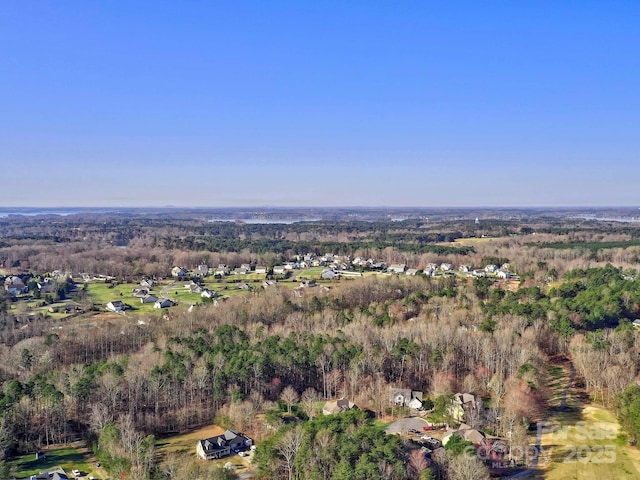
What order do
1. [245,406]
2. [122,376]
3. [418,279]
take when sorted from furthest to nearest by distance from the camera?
1. [418,279]
2. [122,376]
3. [245,406]

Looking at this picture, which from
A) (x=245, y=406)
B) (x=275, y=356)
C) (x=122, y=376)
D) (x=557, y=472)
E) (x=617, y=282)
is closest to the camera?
(x=557, y=472)

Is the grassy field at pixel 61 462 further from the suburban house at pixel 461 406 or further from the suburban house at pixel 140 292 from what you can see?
the suburban house at pixel 140 292

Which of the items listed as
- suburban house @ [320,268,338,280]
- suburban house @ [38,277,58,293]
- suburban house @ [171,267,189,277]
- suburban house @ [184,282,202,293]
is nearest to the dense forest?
suburban house @ [38,277,58,293]

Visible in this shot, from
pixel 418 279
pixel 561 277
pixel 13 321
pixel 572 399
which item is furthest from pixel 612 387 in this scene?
pixel 13 321

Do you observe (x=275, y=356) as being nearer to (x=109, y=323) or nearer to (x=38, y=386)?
(x=38, y=386)

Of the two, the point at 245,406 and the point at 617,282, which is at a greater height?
the point at 617,282

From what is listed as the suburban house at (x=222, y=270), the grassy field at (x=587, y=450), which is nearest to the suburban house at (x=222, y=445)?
the grassy field at (x=587, y=450)

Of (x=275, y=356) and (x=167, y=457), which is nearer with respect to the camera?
(x=167, y=457)
